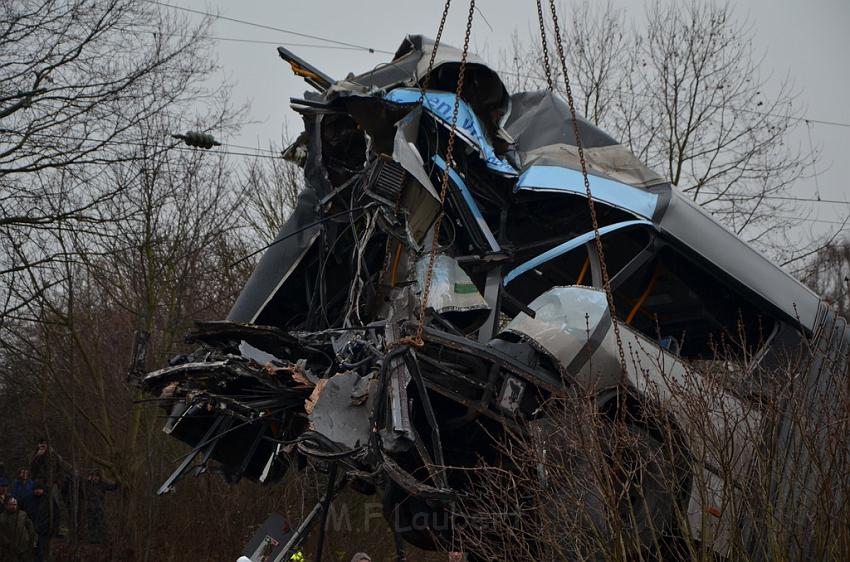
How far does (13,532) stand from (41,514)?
2.51ft

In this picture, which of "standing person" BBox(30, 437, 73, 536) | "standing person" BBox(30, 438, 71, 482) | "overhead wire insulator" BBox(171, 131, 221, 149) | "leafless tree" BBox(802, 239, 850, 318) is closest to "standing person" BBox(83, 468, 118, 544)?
"standing person" BBox(30, 437, 73, 536)

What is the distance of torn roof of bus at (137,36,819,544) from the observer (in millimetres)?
8508

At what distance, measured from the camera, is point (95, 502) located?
1623cm

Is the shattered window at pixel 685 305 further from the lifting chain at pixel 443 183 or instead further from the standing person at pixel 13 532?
the standing person at pixel 13 532

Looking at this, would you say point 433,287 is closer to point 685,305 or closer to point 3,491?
point 685,305

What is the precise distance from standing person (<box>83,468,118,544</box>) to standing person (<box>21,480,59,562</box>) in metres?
1.46

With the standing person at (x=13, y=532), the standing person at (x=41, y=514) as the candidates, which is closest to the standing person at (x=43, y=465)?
the standing person at (x=41, y=514)

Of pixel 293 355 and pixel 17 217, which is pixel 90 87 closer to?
pixel 17 217

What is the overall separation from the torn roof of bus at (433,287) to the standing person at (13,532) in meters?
3.74

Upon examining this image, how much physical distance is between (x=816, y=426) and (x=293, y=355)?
181 inches

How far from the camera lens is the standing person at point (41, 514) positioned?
542 inches

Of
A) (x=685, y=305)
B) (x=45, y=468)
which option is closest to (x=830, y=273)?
(x=685, y=305)

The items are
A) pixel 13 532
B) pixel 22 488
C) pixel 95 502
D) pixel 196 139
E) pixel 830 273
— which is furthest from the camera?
pixel 830 273

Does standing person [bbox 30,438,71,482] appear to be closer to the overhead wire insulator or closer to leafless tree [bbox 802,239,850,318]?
the overhead wire insulator
